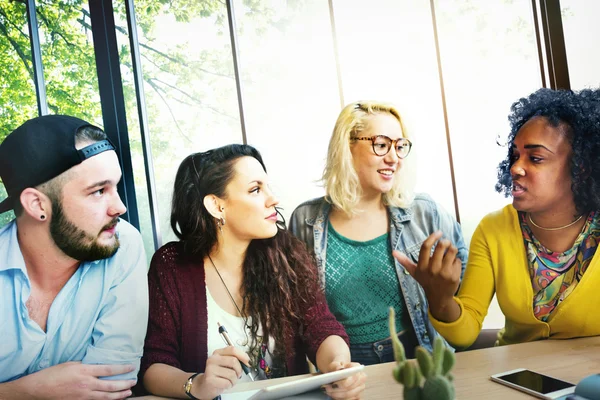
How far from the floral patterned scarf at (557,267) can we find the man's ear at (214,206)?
116 centimetres

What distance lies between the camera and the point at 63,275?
178 cm

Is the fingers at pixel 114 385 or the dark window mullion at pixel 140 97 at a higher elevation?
the dark window mullion at pixel 140 97

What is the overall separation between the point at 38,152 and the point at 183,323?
0.74 meters

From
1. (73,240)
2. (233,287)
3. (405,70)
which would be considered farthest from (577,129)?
(73,240)

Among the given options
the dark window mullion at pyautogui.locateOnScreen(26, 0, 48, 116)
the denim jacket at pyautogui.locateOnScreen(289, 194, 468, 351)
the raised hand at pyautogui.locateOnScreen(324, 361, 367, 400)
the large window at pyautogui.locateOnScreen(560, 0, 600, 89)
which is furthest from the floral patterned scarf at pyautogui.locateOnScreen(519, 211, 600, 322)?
the dark window mullion at pyautogui.locateOnScreen(26, 0, 48, 116)

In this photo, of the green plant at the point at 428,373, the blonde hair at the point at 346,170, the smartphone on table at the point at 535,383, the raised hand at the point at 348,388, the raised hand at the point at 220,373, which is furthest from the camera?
the blonde hair at the point at 346,170

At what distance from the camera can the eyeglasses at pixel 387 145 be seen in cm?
202

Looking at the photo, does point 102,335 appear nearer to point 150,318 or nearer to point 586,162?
point 150,318

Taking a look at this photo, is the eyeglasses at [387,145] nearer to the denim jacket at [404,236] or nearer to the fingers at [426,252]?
the denim jacket at [404,236]

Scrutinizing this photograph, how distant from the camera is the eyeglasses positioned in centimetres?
202

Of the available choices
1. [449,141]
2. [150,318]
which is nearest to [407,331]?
[449,141]

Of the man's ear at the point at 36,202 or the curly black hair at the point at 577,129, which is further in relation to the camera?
the curly black hair at the point at 577,129

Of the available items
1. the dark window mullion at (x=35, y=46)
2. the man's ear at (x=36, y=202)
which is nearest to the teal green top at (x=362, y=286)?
the man's ear at (x=36, y=202)

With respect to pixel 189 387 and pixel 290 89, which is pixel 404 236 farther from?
pixel 189 387
